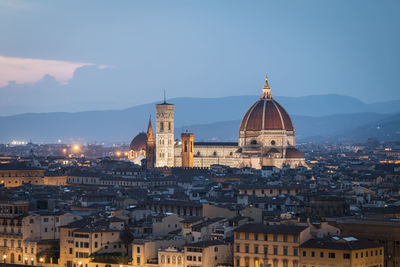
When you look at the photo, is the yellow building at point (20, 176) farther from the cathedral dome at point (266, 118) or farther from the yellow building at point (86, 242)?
the yellow building at point (86, 242)

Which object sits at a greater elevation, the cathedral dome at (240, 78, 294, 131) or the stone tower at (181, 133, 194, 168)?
the cathedral dome at (240, 78, 294, 131)

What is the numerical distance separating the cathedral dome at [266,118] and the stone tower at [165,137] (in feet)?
43.0

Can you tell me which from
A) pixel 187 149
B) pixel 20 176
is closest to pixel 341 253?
pixel 20 176

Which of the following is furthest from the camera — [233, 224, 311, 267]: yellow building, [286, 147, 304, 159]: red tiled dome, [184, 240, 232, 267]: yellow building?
[286, 147, 304, 159]: red tiled dome

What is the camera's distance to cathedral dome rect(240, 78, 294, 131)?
17850cm

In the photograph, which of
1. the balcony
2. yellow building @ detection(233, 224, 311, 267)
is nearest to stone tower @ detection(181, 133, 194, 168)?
the balcony

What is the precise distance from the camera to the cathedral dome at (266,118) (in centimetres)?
17850

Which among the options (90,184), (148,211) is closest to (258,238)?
(148,211)

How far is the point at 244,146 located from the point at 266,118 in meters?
6.04

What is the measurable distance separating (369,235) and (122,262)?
1573 centimetres

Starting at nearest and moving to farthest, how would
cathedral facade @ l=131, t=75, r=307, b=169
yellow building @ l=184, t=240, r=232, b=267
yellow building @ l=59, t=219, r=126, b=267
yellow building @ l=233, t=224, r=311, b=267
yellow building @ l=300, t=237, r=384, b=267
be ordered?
yellow building @ l=300, t=237, r=384, b=267 → yellow building @ l=233, t=224, r=311, b=267 → yellow building @ l=184, t=240, r=232, b=267 → yellow building @ l=59, t=219, r=126, b=267 → cathedral facade @ l=131, t=75, r=307, b=169

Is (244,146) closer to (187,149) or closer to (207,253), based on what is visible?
(187,149)

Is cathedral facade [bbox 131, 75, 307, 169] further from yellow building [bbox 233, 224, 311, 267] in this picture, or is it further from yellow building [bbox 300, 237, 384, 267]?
yellow building [bbox 300, 237, 384, 267]

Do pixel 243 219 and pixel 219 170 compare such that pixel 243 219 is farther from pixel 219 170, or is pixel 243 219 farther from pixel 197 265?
pixel 219 170
